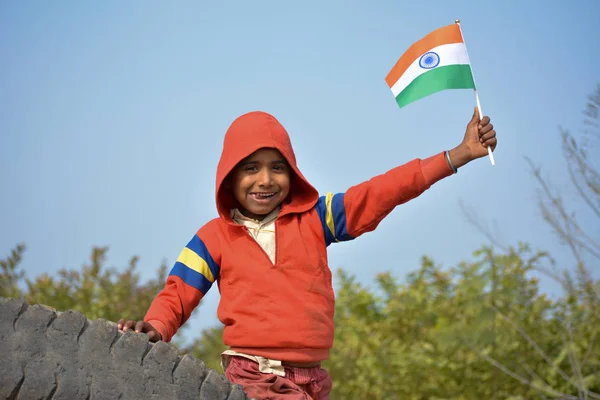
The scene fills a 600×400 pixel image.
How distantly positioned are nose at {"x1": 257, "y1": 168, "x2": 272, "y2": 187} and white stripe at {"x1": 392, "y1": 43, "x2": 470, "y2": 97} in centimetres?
76

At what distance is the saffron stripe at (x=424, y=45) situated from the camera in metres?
3.38

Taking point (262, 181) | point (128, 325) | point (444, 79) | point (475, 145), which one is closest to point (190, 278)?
point (262, 181)

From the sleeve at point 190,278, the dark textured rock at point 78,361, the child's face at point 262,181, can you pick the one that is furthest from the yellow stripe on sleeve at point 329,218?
the dark textured rock at point 78,361

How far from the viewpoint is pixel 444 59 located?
132 inches

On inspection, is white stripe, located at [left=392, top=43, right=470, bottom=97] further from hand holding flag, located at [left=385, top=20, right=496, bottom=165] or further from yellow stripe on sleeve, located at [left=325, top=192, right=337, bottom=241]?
yellow stripe on sleeve, located at [left=325, top=192, right=337, bottom=241]

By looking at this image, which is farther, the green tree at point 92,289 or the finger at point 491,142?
the green tree at point 92,289

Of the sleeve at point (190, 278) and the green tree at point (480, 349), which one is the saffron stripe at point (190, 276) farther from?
the green tree at point (480, 349)

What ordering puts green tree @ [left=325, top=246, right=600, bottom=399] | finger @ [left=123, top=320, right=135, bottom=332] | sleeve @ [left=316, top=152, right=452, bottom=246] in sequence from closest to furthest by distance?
1. finger @ [left=123, top=320, right=135, bottom=332]
2. sleeve @ [left=316, top=152, right=452, bottom=246]
3. green tree @ [left=325, top=246, right=600, bottom=399]

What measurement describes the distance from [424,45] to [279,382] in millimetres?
1582

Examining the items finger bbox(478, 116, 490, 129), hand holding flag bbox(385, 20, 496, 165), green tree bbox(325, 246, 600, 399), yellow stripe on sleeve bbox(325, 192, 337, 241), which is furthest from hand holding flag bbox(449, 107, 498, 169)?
green tree bbox(325, 246, 600, 399)

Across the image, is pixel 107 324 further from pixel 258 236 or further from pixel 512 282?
pixel 512 282

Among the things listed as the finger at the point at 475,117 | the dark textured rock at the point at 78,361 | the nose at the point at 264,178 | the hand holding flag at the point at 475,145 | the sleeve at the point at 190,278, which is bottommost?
the dark textured rock at the point at 78,361

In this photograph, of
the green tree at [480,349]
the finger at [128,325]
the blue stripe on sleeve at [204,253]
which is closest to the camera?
the finger at [128,325]

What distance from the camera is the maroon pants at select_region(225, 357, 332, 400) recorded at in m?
2.71
